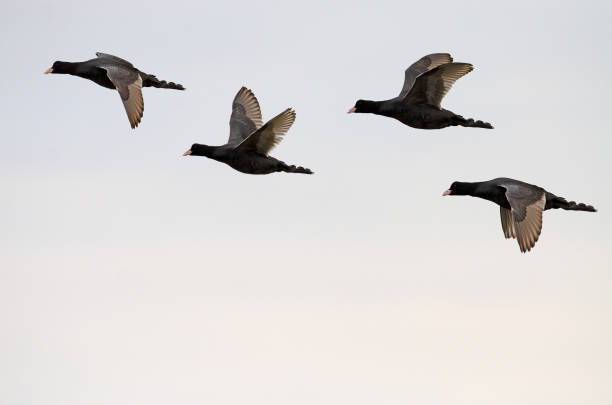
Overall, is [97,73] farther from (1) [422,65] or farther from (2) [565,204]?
(2) [565,204]

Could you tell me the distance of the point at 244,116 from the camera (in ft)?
129

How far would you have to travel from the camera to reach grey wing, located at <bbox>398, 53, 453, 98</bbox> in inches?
1548

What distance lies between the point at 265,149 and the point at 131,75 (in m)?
5.13

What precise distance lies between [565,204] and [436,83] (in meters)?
5.01

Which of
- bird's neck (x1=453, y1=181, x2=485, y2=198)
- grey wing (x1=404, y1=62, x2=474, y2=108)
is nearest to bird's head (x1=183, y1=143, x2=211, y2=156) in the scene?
grey wing (x1=404, y1=62, x2=474, y2=108)

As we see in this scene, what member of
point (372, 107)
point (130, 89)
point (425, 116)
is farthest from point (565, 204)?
point (130, 89)

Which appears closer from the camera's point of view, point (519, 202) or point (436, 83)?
point (519, 202)

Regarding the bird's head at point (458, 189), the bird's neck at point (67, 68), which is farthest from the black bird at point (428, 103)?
the bird's neck at point (67, 68)

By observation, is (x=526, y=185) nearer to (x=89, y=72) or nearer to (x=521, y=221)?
(x=521, y=221)

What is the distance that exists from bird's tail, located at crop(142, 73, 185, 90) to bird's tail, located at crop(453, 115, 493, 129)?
873cm

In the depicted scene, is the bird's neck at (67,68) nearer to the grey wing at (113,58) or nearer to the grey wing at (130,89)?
the grey wing at (113,58)

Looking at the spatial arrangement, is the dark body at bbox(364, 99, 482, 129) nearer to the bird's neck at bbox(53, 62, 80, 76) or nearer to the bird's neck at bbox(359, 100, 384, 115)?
the bird's neck at bbox(359, 100, 384, 115)

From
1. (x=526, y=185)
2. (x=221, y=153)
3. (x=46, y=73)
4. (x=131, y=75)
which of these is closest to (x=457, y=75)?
(x=526, y=185)

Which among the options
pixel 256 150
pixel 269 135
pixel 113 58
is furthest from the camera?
pixel 113 58
